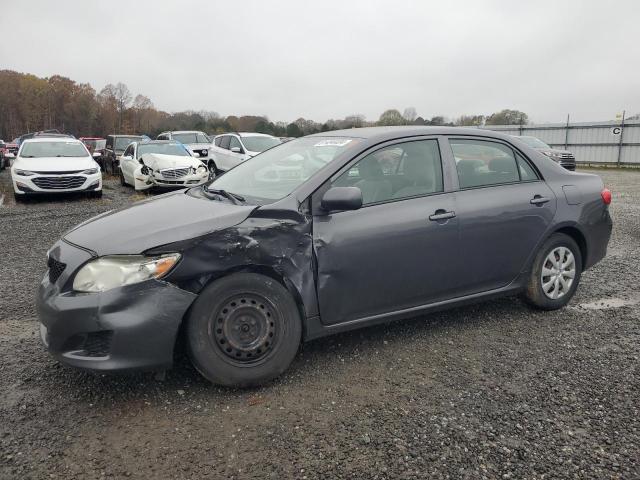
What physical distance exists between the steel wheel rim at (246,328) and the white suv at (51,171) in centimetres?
1050

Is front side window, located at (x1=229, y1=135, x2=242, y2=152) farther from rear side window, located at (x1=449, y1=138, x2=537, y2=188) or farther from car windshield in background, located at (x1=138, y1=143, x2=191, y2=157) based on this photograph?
rear side window, located at (x1=449, y1=138, x2=537, y2=188)

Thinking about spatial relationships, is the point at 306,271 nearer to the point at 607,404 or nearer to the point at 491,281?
the point at 491,281

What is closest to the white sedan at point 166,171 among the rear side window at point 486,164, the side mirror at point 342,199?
the rear side window at point 486,164

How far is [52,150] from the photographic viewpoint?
41.9ft

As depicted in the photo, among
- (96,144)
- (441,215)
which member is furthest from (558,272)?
(96,144)

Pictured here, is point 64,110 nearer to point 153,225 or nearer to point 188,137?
point 188,137

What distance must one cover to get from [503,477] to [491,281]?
193 centimetres

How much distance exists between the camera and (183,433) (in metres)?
2.66

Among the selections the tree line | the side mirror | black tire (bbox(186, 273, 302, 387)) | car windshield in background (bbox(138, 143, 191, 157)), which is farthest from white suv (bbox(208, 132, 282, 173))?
the tree line

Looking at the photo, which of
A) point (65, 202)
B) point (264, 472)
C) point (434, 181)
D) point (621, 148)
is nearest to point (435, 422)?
point (264, 472)

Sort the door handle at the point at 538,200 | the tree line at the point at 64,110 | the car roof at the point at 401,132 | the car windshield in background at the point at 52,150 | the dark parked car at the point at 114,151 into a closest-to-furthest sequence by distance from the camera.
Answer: the car roof at the point at 401,132 → the door handle at the point at 538,200 → the car windshield in background at the point at 52,150 → the dark parked car at the point at 114,151 → the tree line at the point at 64,110

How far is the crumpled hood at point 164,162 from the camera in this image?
13.0 metres

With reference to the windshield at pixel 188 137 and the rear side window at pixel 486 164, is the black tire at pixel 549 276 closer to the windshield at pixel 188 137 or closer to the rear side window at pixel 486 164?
the rear side window at pixel 486 164

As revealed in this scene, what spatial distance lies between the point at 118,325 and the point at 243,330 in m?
0.71
